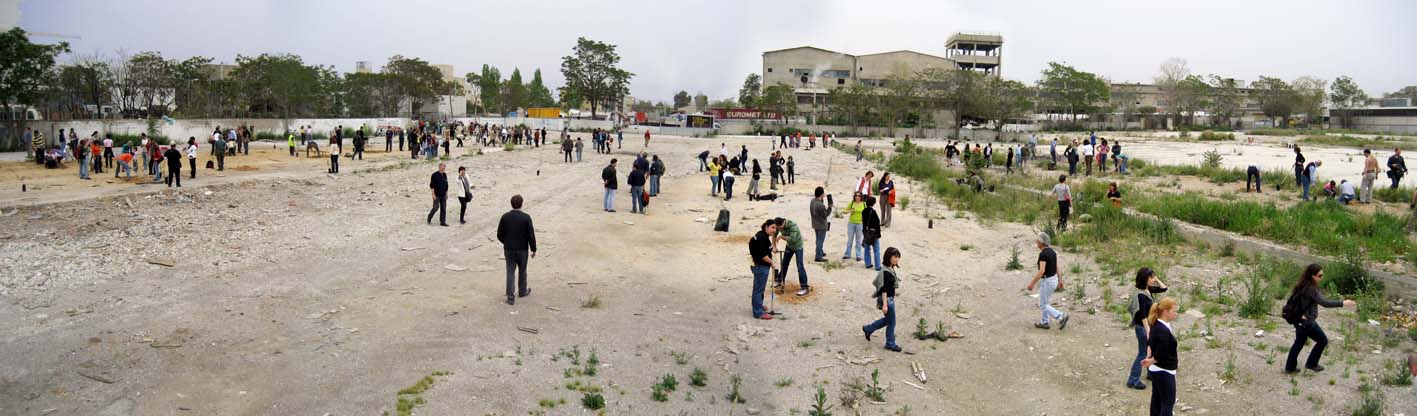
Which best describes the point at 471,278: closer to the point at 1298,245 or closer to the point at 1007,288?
the point at 1007,288

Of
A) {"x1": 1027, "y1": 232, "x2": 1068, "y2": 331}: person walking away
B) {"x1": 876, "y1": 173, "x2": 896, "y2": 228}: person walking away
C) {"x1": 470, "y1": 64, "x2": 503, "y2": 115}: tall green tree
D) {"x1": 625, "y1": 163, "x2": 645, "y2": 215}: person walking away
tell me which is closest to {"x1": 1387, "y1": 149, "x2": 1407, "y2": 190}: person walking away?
{"x1": 876, "y1": 173, "x2": 896, "y2": 228}: person walking away

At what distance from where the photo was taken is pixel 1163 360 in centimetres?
650

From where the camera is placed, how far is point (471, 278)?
39.2 feet

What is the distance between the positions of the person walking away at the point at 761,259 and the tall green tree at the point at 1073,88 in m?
91.5

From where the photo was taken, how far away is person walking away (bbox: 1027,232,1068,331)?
9.66m

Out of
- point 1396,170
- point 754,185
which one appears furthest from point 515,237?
point 1396,170

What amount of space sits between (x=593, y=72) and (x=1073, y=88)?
5447cm

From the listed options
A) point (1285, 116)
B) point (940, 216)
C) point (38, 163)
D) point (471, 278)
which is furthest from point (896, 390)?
point (1285, 116)

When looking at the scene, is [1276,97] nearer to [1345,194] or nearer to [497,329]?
[1345,194]

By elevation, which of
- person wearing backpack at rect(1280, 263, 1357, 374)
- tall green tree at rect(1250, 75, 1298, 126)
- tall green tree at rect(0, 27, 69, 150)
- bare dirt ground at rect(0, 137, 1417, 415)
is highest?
tall green tree at rect(1250, 75, 1298, 126)

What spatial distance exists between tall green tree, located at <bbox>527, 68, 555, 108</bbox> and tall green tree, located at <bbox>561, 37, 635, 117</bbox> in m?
24.4

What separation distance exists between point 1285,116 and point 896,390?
112 m

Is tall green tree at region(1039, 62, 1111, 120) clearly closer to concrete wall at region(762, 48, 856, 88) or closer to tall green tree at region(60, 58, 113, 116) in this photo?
concrete wall at region(762, 48, 856, 88)

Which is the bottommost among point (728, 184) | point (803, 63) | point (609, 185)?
point (728, 184)
